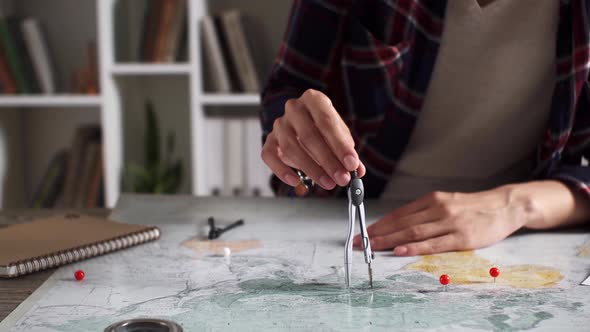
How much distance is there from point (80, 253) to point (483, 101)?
0.71 metres

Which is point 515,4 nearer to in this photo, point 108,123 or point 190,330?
point 190,330

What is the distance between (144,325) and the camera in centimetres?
62

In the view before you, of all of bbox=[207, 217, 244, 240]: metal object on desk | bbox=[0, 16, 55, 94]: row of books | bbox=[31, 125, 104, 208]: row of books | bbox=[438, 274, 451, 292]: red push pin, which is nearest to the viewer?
bbox=[438, 274, 451, 292]: red push pin

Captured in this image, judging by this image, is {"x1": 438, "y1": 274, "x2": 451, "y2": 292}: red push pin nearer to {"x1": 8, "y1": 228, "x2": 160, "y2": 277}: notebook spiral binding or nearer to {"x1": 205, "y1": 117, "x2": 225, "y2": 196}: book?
{"x1": 8, "y1": 228, "x2": 160, "y2": 277}: notebook spiral binding

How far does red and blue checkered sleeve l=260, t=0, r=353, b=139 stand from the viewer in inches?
46.6

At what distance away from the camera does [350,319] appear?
64cm

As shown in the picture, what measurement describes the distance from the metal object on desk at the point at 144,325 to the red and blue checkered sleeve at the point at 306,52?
58 centimetres

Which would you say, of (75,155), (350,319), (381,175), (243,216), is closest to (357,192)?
(350,319)

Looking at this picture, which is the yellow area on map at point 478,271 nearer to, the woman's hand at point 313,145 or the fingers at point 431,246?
the fingers at point 431,246

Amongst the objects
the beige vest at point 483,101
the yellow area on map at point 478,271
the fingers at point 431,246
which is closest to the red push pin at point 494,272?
the yellow area on map at point 478,271

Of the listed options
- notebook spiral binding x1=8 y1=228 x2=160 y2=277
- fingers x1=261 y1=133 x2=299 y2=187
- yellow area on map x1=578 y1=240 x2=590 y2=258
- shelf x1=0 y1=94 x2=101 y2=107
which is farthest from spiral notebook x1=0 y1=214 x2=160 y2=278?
shelf x1=0 y1=94 x2=101 y2=107

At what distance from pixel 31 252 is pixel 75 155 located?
162cm

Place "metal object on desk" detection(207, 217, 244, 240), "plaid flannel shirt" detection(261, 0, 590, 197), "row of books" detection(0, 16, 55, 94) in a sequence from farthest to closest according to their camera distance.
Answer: "row of books" detection(0, 16, 55, 94), "plaid flannel shirt" detection(261, 0, 590, 197), "metal object on desk" detection(207, 217, 244, 240)

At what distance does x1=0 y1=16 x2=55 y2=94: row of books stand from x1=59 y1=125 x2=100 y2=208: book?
6.9 inches
